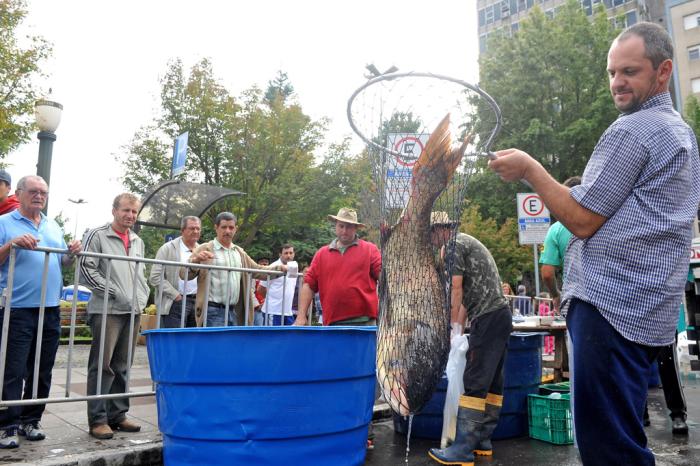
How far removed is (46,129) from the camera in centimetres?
802

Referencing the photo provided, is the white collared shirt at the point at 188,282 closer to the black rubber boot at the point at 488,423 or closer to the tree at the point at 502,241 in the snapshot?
the black rubber boot at the point at 488,423

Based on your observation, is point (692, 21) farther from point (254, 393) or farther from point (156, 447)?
point (254, 393)

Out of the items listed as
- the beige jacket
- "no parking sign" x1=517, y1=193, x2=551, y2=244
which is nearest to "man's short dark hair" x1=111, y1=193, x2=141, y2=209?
the beige jacket

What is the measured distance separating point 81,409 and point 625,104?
5.69 m

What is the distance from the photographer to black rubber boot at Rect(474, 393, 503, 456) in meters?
4.17

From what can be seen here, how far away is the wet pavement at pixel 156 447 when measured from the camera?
3.63m

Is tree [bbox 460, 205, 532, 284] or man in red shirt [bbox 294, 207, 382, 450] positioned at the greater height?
tree [bbox 460, 205, 532, 284]

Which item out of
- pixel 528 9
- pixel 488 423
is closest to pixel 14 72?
pixel 488 423

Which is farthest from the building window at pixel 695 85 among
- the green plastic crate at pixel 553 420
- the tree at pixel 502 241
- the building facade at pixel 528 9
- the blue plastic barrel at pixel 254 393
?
the blue plastic barrel at pixel 254 393

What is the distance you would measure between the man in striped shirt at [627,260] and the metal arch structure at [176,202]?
33.8ft

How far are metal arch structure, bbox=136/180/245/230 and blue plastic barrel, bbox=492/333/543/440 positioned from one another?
8.08 metres

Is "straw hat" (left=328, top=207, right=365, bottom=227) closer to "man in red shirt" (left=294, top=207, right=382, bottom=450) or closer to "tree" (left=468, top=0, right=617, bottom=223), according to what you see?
"man in red shirt" (left=294, top=207, right=382, bottom=450)

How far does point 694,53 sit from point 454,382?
164 feet

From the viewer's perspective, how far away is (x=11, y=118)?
15562 millimetres
